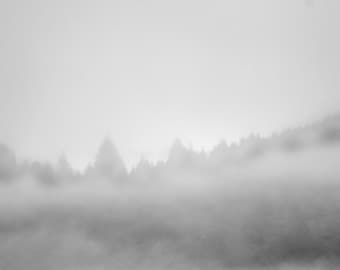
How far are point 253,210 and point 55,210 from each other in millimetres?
63508

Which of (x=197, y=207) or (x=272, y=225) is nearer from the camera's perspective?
(x=272, y=225)

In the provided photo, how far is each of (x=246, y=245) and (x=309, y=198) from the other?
1079 inches

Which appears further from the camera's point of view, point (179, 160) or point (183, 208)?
point (183, 208)

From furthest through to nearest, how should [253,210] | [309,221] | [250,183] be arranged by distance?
[250,183] < [253,210] < [309,221]

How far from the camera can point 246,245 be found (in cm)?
12550

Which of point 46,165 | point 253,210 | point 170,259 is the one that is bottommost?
point 170,259

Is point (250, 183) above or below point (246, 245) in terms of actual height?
above

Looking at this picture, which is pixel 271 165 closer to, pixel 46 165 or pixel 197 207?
pixel 197 207

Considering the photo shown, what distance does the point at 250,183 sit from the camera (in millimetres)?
148875

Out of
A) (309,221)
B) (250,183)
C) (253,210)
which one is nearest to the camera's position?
(309,221)

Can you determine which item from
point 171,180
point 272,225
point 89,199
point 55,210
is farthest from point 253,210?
point 55,210

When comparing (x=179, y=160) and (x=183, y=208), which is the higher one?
(x=179, y=160)

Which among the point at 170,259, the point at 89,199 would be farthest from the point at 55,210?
the point at 170,259

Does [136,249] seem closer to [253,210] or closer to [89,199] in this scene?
[89,199]
